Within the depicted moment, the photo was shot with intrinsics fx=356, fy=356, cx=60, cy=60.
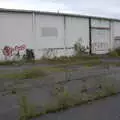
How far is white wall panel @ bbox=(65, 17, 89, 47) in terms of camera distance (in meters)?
44.1

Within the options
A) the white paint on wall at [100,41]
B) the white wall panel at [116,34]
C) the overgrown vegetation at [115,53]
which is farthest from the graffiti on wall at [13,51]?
the white wall panel at [116,34]

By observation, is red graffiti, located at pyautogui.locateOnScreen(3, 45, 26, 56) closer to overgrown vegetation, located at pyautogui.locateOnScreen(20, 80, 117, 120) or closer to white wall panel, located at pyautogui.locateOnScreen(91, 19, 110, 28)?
white wall panel, located at pyautogui.locateOnScreen(91, 19, 110, 28)

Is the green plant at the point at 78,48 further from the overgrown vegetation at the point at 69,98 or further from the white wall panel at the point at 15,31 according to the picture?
the overgrown vegetation at the point at 69,98

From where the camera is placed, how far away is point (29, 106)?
9414 millimetres

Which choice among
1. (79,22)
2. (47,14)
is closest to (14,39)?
(47,14)

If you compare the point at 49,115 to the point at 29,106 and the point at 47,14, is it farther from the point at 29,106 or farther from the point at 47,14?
the point at 47,14

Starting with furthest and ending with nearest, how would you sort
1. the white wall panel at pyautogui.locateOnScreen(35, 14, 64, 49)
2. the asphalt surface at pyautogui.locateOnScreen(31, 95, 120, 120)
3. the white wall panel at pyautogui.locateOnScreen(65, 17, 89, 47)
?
the white wall panel at pyautogui.locateOnScreen(65, 17, 89, 47), the white wall panel at pyautogui.locateOnScreen(35, 14, 64, 49), the asphalt surface at pyautogui.locateOnScreen(31, 95, 120, 120)

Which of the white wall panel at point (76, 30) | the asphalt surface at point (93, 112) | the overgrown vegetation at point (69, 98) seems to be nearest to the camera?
the asphalt surface at point (93, 112)

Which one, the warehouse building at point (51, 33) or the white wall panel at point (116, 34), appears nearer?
the warehouse building at point (51, 33)

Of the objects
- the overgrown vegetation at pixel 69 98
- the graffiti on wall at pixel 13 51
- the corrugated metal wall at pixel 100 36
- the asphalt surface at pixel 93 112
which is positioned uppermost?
the corrugated metal wall at pixel 100 36

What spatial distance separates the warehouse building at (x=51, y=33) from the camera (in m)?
36.3

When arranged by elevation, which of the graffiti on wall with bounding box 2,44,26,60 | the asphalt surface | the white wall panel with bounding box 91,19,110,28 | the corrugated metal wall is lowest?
the asphalt surface

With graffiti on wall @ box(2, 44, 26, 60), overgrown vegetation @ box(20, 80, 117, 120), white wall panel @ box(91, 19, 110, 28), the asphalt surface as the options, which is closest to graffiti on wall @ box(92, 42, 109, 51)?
white wall panel @ box(91, 19, 110, 28)

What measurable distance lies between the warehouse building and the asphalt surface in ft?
84.9
